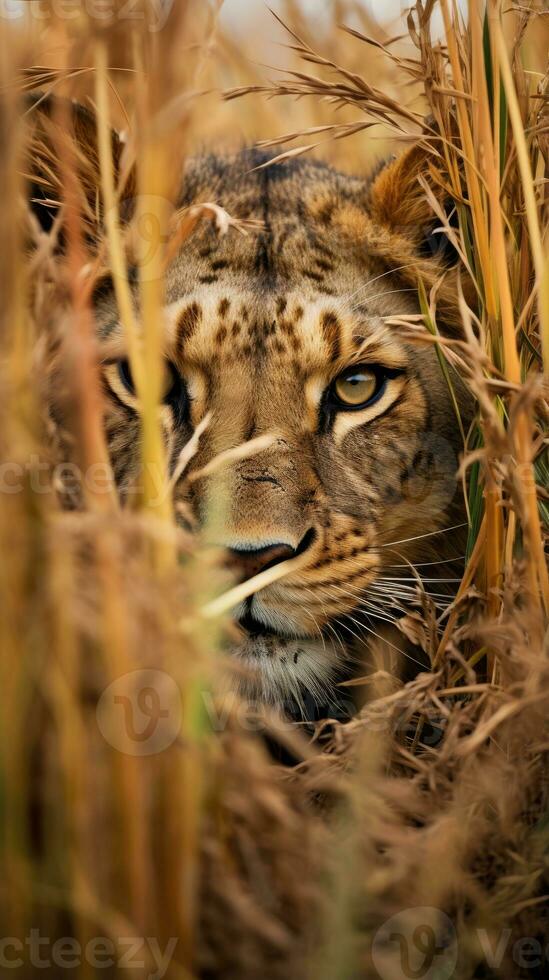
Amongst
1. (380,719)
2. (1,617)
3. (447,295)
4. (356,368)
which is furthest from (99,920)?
(447,295)

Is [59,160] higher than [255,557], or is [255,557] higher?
[59,160]

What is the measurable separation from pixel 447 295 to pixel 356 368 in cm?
32

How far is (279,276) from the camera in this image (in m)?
2.22

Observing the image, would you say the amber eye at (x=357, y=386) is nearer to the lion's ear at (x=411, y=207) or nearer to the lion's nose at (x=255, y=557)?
the lion's ear at (x=411, y=207)

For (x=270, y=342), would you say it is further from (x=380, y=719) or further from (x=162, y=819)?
(x=162, y=819)
